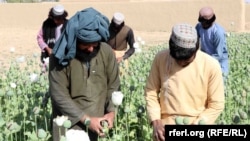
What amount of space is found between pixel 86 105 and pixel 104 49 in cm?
40

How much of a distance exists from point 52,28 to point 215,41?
6.70ft

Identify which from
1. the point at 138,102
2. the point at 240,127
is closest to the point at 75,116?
the point at 240,127

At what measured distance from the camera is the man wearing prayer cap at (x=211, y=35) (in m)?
5.82

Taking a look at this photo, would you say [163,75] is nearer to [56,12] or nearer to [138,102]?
[138,102]

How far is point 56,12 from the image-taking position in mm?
6043

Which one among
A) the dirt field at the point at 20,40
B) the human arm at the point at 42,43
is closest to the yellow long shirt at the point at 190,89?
the human arm at the point at 42,43

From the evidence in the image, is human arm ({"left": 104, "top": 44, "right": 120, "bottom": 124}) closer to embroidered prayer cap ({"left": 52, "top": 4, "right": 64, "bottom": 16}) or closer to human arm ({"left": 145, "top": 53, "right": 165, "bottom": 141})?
human arm ({"left": 145, "top": 53, "right": 165, "bottom": 141})

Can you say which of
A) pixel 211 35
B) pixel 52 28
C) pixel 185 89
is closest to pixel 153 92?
pixel 185 89

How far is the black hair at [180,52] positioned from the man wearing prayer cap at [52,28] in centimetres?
329

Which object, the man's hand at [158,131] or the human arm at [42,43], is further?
the human arm at [42,43]

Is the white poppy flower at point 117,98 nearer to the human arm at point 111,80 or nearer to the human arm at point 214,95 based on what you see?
the human arm at point 111,80

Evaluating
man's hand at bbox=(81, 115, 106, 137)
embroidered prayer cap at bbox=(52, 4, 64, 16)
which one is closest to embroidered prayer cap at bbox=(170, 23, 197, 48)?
man's hand at bbox=(81, 115, 106, 137)

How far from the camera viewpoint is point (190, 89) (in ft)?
10.4

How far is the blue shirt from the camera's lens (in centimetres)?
593
